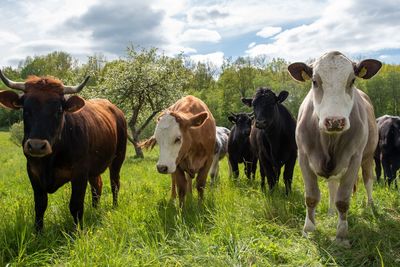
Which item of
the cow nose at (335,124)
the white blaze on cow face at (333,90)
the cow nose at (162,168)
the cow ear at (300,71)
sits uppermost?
the cow ear at (300,71)

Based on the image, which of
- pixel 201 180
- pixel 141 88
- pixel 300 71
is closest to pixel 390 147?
pixel 201 180

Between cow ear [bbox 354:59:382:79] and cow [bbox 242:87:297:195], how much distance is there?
103 inches

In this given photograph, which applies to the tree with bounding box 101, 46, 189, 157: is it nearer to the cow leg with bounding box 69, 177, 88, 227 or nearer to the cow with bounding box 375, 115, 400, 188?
the cow with bounding box 375, 115, 400, 188

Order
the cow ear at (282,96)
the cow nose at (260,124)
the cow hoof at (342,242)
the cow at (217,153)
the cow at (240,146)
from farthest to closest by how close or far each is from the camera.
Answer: the cow at (217,153), the cow at (240,146), the cow ear at (282,96), the cow nose at (260,124), the cow hoof at (342,242)

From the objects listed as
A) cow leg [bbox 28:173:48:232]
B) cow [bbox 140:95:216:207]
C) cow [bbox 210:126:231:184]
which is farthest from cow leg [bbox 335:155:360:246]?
cow [bbox 210:126:231:184]

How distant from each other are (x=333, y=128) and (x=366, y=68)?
1.28 m

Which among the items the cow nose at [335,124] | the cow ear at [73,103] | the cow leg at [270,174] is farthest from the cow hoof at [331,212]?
the cow ear at [73,103]

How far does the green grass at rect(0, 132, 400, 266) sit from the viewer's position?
3764 mm

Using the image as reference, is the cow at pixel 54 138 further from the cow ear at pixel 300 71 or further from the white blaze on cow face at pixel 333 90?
the white blaze on cow face at pixel 333 90

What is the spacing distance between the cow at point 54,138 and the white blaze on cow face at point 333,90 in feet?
9.14

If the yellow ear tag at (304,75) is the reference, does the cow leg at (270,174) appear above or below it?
below

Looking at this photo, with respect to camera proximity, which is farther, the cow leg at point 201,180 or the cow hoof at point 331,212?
the cow leg at point 201,180

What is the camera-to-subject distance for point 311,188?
507 centimetres

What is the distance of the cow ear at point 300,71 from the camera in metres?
4.88
